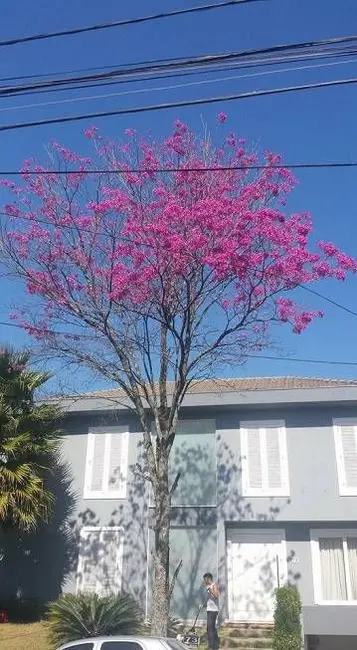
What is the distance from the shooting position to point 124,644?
8258mm

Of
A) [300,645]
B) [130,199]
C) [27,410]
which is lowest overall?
[300,645]

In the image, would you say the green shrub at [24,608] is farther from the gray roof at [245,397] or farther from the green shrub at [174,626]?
the gray roof at [245,397]

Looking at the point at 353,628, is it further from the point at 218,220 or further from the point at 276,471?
the point at 218,220

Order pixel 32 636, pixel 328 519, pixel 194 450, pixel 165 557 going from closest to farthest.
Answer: pixel 165 557, pixel 32 636, pixel 328 519, pixel 194 450

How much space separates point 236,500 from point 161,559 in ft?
15.4

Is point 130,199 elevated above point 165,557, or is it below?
above

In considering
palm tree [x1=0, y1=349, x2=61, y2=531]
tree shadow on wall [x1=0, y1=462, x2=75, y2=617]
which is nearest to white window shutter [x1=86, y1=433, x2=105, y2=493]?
tree shadow on wall [x1=0, y1=462, x2=75, y2=617]

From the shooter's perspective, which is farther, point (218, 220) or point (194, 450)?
point (194, 450)

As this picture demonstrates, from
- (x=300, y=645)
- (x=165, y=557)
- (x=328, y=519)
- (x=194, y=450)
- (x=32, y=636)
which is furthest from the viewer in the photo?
(x=194, y=450)

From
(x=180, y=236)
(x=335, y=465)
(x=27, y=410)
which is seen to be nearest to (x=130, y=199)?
(x=180, y=236)

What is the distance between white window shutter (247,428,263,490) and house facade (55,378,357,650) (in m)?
0.03

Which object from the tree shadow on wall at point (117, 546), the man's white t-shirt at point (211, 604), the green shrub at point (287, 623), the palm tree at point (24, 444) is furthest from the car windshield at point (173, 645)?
the tree shadow on wall at point (117, 546)

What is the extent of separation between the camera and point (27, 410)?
15594 mm

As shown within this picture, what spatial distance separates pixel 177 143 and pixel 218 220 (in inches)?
85.2
